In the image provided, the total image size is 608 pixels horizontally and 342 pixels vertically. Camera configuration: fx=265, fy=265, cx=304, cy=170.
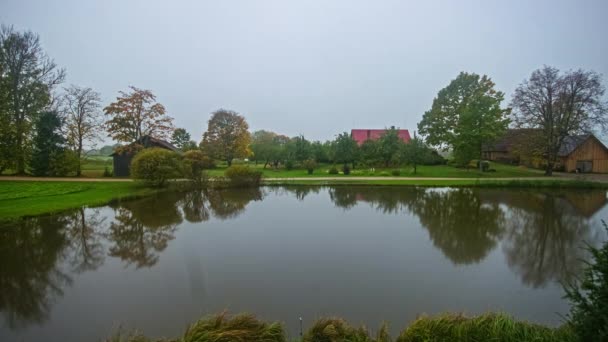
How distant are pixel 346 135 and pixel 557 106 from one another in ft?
69.3

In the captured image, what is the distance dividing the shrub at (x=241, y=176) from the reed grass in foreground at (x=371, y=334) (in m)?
18.8

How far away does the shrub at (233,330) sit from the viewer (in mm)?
3615

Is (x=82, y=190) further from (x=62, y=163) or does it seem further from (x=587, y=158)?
(x=587, y=158)

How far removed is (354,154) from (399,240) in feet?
85.8

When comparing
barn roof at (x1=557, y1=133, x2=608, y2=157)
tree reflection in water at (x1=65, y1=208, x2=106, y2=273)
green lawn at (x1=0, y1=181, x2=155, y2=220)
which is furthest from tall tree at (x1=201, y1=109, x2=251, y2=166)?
barn roof at (x1=557, y1=133, x2=608, y2=157)

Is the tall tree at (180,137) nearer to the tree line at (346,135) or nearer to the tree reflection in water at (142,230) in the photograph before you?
the tree line at (346,135)

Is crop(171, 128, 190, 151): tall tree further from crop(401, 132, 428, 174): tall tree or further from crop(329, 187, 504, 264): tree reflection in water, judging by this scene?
crop(329, 187, 504, 264): tree reflection in water

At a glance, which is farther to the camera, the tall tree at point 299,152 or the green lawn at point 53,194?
the tall tree at point 299,152

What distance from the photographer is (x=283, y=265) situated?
22.6 ft

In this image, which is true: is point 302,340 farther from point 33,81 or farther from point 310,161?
point 33,81

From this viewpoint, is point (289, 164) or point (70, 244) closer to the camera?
point (70, 244)

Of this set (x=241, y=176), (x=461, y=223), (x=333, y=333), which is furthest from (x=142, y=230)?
(x=461, y=223)

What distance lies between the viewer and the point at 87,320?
4.71 meters

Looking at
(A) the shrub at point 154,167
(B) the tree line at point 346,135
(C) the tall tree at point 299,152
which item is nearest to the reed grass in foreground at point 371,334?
(A) the shrub at point 154,167
